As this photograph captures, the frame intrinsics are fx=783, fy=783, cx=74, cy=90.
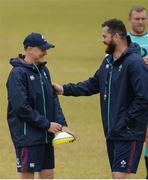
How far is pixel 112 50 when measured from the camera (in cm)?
812

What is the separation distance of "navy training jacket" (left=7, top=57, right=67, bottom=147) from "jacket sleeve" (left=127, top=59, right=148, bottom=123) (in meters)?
0.89

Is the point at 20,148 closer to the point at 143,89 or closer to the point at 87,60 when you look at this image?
the point at 143,89

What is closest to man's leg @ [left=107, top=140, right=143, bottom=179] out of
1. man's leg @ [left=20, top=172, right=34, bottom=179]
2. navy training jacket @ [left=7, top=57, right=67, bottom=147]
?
navy training jacket @ [left=7, top=57, right=67, bottom=147]

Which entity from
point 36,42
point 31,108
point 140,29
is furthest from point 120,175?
point 140,29

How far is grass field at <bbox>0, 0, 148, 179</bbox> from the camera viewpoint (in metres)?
11.0

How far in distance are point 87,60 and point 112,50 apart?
55.6ft

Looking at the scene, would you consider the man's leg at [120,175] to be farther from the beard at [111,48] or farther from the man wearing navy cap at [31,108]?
the beard at [111,48]

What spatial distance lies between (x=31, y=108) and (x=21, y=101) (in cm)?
14

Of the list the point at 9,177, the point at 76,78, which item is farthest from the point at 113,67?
the point at 76,78

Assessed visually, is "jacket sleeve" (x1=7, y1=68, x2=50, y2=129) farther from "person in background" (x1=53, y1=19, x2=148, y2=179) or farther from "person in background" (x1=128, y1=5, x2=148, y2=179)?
"person in background" (x1=128, y1=5, x2=148, y2=179)

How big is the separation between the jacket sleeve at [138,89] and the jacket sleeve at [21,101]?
89 cm

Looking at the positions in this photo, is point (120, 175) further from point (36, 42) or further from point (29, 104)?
point (36, 42)

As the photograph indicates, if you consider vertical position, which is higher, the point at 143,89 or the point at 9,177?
the point at 143,89

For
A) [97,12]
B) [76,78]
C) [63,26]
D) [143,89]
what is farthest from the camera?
[97,12]
